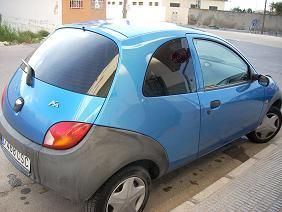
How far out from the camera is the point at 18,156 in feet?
9.61

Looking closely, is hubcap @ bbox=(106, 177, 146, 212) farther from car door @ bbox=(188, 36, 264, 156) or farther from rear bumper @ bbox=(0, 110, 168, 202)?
car door @ bbox=(188, 36, 264, 156)


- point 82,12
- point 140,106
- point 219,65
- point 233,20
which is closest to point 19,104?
point 140,106

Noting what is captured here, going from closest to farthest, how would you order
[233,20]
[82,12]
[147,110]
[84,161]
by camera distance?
[84,161]
[147,110]
[82,12]
[233,20]

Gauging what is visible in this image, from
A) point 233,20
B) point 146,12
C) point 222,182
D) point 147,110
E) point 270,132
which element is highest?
point 146,12

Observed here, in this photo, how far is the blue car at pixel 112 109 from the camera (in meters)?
2.62

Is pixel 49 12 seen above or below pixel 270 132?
above

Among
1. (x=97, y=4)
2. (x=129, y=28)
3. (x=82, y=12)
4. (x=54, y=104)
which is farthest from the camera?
(x=97, y=4)

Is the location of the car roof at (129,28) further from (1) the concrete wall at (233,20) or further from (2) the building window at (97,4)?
(1) the concrete wall at (233,20)

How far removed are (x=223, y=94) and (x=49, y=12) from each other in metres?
16.9

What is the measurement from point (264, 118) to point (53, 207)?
114 inches

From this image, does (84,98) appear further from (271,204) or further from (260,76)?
(260,76)

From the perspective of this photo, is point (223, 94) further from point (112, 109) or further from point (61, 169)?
point (61, 169)

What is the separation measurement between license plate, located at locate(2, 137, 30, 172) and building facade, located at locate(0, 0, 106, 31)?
16.2m

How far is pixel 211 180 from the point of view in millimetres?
3979
